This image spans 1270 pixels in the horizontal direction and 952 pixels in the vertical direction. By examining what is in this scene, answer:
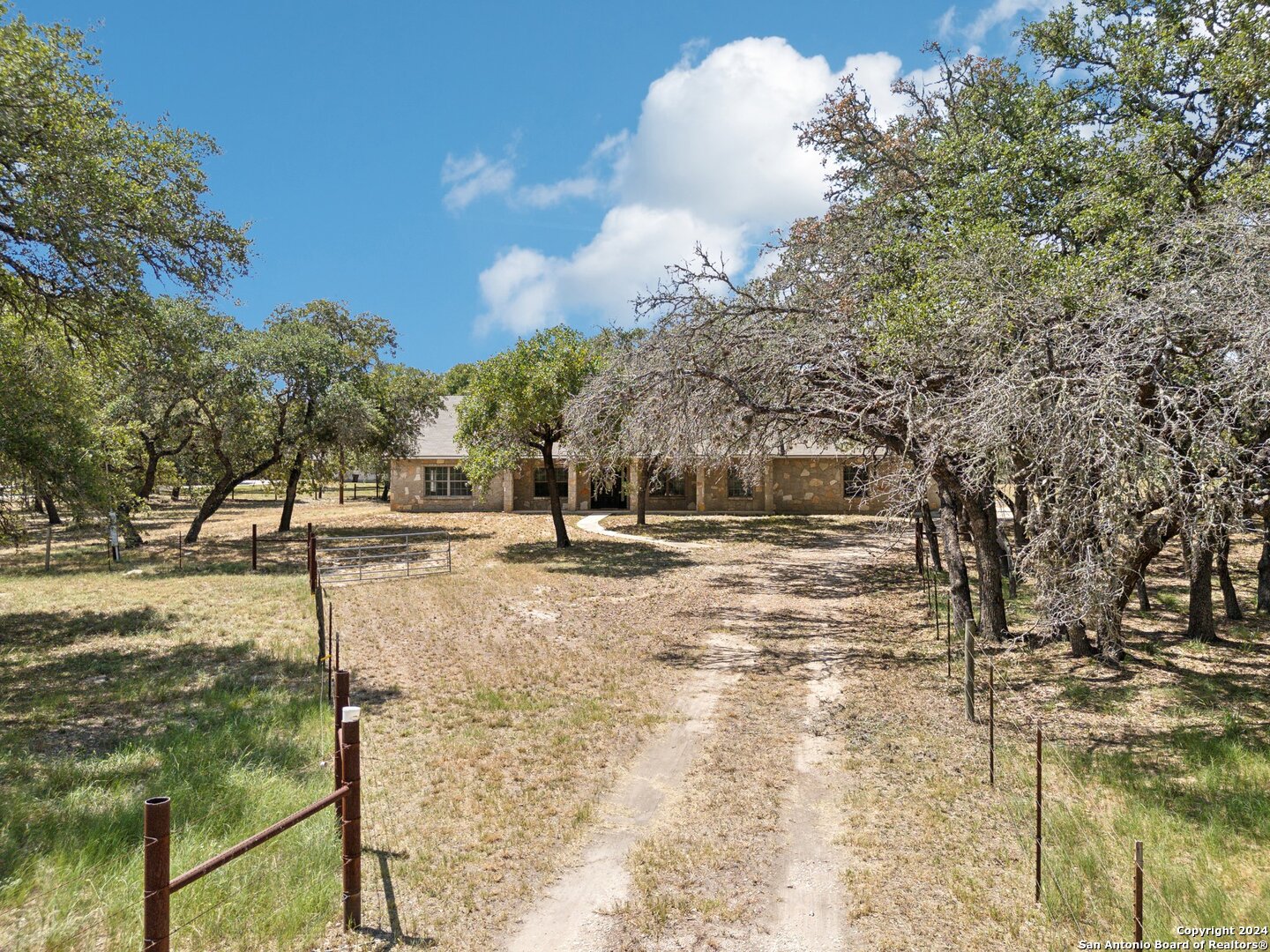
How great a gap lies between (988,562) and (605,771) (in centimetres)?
697

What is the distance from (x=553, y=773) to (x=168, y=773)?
314 cm

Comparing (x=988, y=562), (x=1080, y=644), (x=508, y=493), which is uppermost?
(x=508, y=493)

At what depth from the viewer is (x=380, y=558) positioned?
20.3 m

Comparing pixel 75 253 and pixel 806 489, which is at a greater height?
pixel 75 253

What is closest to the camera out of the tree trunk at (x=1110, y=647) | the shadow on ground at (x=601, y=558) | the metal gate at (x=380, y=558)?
the tree trunk at (x=1110, y=647)

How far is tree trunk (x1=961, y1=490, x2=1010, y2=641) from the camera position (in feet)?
34.8

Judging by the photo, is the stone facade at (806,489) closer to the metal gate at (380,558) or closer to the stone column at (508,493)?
the stone column at (508,493)

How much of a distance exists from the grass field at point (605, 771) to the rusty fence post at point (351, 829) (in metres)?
0.15

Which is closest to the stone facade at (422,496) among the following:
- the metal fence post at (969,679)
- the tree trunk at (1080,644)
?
the tree trunk at (1080,644)

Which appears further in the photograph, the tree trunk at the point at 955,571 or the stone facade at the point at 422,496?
the stone facade at the point at 422,496

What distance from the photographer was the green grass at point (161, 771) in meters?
4.24

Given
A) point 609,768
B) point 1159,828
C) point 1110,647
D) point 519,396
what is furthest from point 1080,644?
point 519,396

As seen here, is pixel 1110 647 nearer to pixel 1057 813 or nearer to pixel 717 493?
pixel 1057 813

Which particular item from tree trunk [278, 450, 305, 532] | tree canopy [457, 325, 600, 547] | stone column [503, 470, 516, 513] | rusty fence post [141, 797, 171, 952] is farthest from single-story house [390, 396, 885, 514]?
rusty fence post [141, 797, 171, 952]
